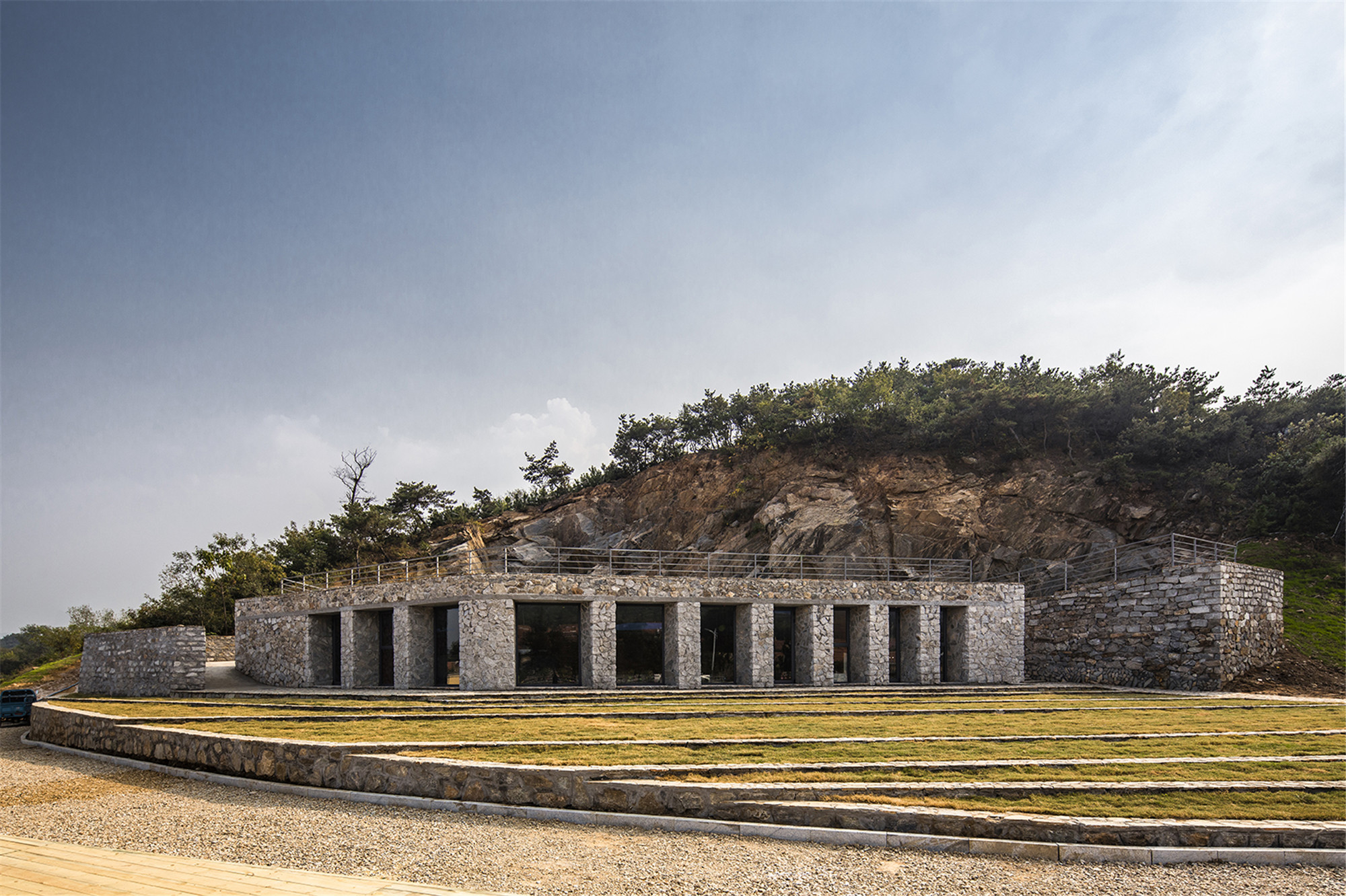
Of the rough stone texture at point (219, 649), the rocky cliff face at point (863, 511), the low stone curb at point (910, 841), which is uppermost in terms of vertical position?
the rocky cliff face at point (863, 511)

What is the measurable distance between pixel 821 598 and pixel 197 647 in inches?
775

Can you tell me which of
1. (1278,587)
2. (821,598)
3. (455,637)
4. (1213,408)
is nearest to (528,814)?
(455,637)

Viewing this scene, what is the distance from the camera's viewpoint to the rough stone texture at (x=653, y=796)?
24.6ft

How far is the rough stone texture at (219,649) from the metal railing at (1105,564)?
110ft

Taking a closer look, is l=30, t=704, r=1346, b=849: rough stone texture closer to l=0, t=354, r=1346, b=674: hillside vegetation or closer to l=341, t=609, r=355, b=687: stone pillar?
l=341, t=609, r=355, b=687: stone pillar

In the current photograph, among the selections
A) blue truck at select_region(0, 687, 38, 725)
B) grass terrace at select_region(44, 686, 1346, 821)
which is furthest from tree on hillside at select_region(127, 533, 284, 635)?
A: grass terrace at select_region(44, 686, 1346, 821)

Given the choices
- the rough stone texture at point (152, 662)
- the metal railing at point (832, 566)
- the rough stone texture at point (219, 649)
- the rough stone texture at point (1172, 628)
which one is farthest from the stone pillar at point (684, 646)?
the rough stone texture at point (219, 649)

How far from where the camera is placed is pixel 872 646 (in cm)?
2616

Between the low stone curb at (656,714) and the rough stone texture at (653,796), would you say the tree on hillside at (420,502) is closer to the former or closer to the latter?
the low stone curb at (656,714)

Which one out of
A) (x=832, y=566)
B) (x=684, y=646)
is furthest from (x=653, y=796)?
(x=832, y=566)

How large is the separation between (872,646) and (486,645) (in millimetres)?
12546

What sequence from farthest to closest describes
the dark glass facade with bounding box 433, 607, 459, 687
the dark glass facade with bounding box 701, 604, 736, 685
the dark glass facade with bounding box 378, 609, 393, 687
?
1. the dark glass facade with bounding box 701, 604, 736, 685
2. the dark glass facade with bounding box 378, 609, 393, 687
3. the dark glass facade with bounding box 433, 607, 459, 687

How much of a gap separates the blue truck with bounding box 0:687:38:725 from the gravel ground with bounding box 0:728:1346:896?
14784 millimetres

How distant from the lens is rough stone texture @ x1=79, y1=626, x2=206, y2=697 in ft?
78.7
